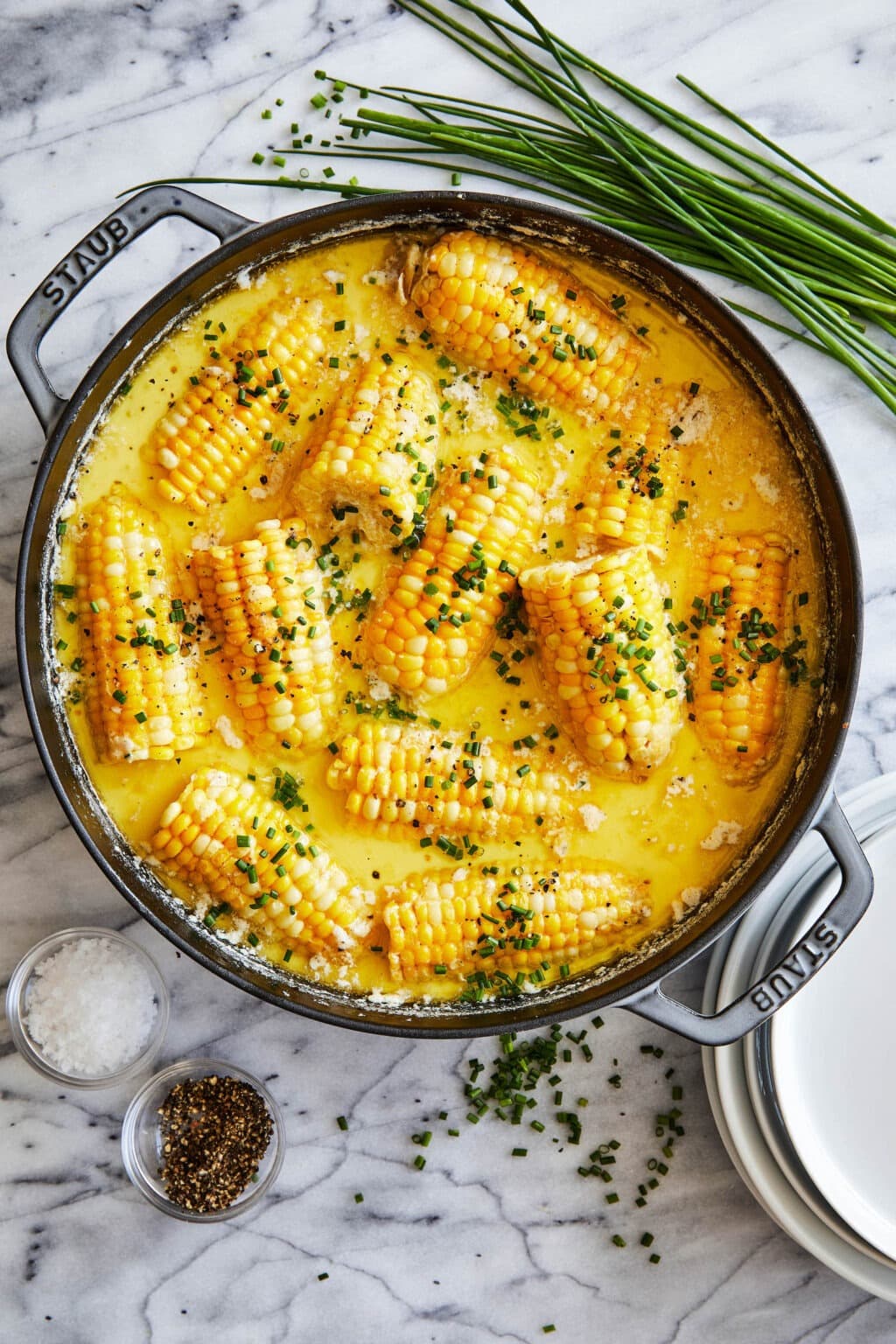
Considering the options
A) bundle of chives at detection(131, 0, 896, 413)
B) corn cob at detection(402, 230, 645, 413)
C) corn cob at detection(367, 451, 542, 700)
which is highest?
bundle of chives at detection(131, 0, 896, 413)

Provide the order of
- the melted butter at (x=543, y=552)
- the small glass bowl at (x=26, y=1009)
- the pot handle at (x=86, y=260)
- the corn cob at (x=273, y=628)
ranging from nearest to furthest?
the pot handle at (x=86, y=260) < the corn cob at (x=273, y=628) < the melted butter at (x=543, y=552) < the small glass bowl at (x=26, y=1009)

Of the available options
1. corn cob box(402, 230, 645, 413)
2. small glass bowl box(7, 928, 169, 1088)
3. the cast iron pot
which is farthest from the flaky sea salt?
corn cob box(402, 230, 645, 413)

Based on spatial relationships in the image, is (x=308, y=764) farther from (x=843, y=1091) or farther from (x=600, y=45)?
(x=600, y=45)

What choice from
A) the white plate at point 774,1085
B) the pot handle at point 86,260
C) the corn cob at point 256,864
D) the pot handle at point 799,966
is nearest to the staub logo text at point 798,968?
the pot handle at point 799,966

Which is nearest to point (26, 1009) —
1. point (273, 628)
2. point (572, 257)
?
point (273, 628)

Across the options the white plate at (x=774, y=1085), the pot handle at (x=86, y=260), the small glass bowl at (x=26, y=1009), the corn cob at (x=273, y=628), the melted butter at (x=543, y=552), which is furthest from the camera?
the small glass bowl at (x=26, y=1009)

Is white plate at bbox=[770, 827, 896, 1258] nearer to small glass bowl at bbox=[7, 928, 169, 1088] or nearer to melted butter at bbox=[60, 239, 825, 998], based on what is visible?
melted butter at bbox=[60, 239, 825, 998]

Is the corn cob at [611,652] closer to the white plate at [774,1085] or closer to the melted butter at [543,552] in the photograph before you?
the melted butter at [543,552]
